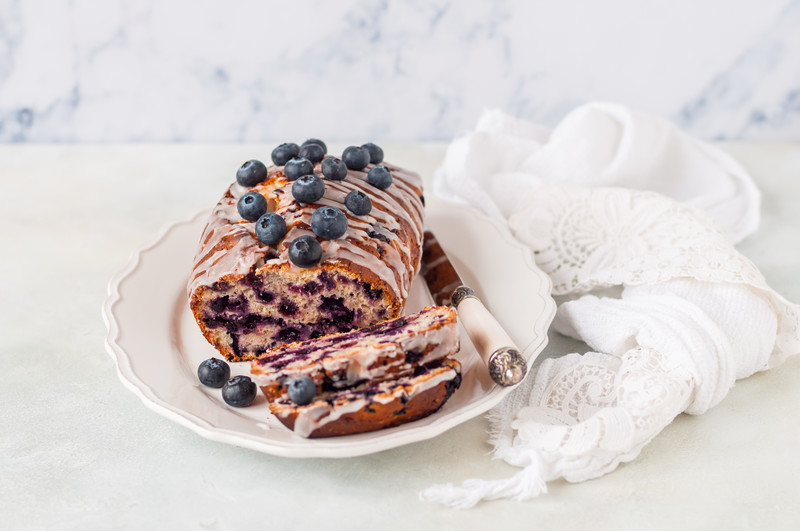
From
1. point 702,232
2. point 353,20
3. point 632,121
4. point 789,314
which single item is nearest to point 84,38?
point 353,20

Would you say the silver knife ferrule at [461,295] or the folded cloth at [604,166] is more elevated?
the folded cloth at [604,166]

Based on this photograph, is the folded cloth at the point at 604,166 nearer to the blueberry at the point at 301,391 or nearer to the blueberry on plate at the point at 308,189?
the blueberry on plate at the point at 308,189

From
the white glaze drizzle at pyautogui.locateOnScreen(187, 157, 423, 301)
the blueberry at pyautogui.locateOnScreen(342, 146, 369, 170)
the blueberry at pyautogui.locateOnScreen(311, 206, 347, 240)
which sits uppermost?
the blueberry at pyautogui.locateOnScreen(342, 146, 369, 170)

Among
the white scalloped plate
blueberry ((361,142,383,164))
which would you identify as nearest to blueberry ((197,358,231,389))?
the white scalloped plate

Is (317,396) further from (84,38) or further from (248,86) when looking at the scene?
(84,38)

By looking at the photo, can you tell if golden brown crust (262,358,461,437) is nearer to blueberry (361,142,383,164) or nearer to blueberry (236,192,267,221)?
blueberry (236,192,267,221)

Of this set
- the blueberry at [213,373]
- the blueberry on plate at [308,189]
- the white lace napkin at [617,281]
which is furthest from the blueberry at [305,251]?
the white lace napkin at [617,281]

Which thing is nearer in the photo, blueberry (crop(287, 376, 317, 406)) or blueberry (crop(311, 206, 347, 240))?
blueberry (crop(287, 376, 317, 406))
